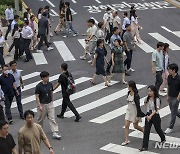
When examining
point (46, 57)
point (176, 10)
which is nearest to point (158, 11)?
point (176, 10)

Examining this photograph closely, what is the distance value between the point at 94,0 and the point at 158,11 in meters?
5.82

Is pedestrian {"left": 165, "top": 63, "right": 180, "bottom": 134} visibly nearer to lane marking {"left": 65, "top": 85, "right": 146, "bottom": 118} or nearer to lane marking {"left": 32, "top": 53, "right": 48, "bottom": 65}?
lane marking {"left": 65, "top": 85, "right": 146, "bottom": 118}

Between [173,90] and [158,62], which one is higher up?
[158,62]

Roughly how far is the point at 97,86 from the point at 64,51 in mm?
5262

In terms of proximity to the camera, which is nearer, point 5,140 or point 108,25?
point 5,140

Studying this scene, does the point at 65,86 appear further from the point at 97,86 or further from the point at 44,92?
the point at 97,86

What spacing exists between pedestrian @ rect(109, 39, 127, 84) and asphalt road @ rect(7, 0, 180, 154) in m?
0.56

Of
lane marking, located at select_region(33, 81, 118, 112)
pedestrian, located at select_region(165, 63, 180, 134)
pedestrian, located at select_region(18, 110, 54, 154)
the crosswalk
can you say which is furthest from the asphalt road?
pedestrian, located at select_region(18, 110, 54, 154)

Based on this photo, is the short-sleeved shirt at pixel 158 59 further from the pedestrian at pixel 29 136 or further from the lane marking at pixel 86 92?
the pedestrian at pixel 29 136

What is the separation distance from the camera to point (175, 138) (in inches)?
498

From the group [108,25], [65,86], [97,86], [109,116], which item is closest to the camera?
[65,86]

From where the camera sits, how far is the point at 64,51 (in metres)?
22.6

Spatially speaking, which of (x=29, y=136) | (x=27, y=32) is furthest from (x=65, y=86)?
(x=27, y=32)

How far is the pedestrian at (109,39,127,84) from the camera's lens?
17172 mm
